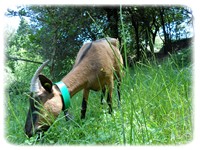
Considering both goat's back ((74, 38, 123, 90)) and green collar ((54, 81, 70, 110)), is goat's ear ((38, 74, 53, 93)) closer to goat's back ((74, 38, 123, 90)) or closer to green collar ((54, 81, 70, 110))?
green collar ((54, 81, 70, 110))

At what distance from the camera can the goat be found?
7.93ft

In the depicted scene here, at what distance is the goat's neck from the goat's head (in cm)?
21

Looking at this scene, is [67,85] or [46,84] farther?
[67,85]

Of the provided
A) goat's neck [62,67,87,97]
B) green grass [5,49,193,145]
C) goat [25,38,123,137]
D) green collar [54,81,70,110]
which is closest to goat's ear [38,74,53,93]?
goat [25,38,123,137]

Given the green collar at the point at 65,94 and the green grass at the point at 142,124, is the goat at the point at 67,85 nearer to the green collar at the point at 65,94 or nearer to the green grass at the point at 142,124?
the green collar at the point at 65,94

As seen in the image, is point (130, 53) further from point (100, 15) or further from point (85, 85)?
point (85, 85)

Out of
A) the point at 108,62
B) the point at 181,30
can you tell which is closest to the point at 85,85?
the point at 108,62

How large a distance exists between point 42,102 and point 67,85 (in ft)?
1.42

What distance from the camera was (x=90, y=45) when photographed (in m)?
3.49

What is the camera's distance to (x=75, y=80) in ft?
9.77

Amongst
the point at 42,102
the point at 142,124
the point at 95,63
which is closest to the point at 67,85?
the point at 42,102

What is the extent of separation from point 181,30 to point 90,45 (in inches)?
200

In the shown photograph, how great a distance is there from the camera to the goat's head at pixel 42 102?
2.41 metres

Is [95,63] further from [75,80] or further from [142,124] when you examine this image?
[142,124]
